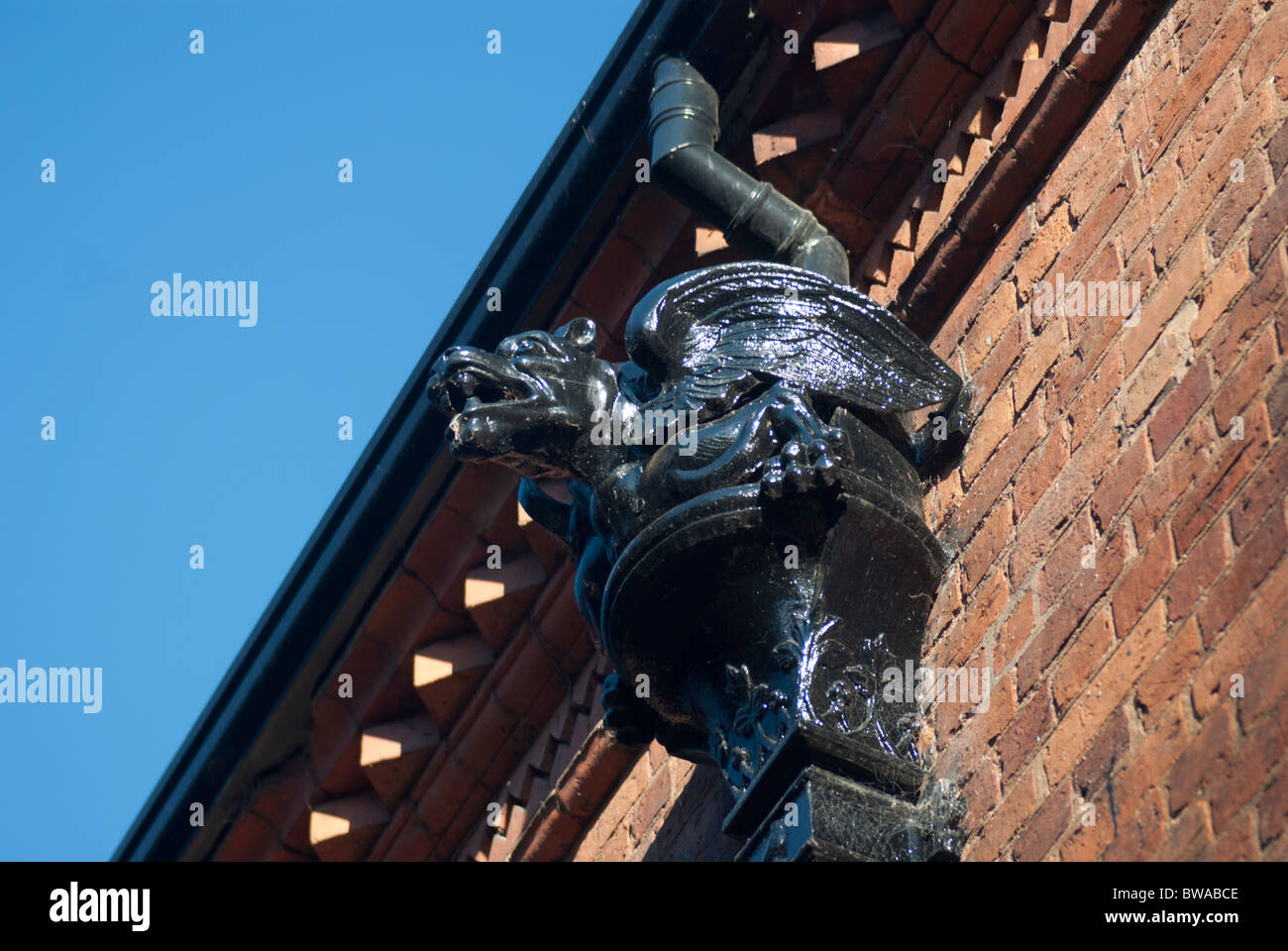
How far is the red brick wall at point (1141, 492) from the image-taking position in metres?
3.02

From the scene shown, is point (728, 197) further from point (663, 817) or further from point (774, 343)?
point (663, 817)

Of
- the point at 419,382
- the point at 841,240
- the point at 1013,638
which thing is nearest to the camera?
the point at 1013,638

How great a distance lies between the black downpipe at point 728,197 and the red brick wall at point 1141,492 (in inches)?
17.1

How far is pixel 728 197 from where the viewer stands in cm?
471

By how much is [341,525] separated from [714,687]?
6.71 feet

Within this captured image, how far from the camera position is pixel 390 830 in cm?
579

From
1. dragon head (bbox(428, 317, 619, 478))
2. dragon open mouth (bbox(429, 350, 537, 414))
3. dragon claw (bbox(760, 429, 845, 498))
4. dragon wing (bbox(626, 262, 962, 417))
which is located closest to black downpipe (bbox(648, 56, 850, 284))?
dragon wing (bbox(626, 262, 962, 417))

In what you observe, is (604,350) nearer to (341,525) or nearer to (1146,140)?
(341,525)

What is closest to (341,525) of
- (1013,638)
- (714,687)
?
(714,687)

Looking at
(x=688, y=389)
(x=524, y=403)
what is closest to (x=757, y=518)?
(x=688, y=389)

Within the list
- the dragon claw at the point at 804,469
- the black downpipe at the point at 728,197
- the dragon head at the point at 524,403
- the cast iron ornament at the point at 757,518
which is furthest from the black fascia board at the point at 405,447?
the dragon claw at the point at 804,469

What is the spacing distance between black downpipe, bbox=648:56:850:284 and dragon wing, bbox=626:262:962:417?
47 cm

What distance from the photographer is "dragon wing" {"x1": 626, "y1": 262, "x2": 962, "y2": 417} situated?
397cm

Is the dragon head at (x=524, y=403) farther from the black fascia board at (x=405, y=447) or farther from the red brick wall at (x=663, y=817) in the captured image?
the black fascia board at (x=405, y=447)
